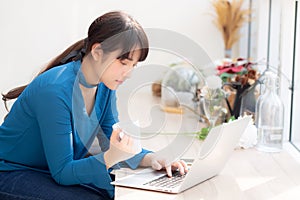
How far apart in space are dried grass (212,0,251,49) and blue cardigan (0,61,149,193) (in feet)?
5.32

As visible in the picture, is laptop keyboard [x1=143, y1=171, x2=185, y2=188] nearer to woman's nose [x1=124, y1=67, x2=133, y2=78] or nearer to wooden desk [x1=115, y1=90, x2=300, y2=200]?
wooden desk [x1=115, y1=90, x2=300, y2=200]

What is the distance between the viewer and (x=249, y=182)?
140 cm

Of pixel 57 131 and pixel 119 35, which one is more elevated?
pixel 119 35

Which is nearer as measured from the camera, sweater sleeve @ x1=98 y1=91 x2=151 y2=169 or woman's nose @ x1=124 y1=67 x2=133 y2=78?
woman's nose @ x1=124 y1=67 x2=133 y2=78

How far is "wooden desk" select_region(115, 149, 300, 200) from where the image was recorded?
4.13ft

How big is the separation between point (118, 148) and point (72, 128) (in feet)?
0.65

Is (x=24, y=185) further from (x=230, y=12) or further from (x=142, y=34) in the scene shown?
(x=230, y=12)

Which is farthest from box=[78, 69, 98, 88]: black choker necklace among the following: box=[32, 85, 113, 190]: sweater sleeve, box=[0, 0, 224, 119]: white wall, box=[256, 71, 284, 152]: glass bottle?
box=[0, 0, 224, 119]: white wall

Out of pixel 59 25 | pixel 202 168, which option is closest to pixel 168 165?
pixel 202 168

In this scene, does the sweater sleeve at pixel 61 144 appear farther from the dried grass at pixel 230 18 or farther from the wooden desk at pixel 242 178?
the dried grass at pixel 230 18

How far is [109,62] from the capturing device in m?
1.40

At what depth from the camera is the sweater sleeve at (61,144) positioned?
135 centimetres

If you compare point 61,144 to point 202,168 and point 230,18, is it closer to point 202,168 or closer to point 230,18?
point 202,168

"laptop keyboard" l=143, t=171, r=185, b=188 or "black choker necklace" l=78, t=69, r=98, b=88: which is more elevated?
"black choker necklace" l=78, t=69, r=98, b=88
